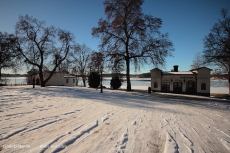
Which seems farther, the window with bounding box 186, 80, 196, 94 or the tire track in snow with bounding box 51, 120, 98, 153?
the window with bounding box 186, 80, 196, 94

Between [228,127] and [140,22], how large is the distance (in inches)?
613

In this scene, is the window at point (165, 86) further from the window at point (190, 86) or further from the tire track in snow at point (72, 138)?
the tire track in snow at point (72, 138)

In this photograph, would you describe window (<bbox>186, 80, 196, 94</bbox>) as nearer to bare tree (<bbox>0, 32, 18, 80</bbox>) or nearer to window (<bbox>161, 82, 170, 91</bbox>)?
window (<bbox>161, 82, 170, 91</bbox>)

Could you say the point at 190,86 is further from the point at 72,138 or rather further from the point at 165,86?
the point at 72,138

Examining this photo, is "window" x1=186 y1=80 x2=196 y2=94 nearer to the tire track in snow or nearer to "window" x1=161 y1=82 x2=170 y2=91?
"window" x1=161 y1=82 x2=170 y2=91

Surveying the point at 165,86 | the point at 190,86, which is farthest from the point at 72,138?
the point at 190,86

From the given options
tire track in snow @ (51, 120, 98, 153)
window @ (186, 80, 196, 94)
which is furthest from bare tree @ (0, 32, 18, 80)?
window @ (186, 80, 196, 94)

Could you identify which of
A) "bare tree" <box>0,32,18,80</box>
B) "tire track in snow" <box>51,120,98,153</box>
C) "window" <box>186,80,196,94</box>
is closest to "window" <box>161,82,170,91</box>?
"window" <box>186,80,196,94</box>

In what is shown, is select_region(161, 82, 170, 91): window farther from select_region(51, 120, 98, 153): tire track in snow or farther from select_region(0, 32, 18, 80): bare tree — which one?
select_region(0, 32, 18, 80): bare tree

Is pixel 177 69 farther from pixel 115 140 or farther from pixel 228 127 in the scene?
pixel 115 140

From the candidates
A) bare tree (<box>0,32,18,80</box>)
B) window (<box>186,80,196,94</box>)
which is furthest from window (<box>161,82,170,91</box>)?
bare tree (<box>0,32,18,80</box>)

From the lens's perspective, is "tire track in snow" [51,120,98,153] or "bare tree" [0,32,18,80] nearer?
"tire track in snow" [51,120,98,153]

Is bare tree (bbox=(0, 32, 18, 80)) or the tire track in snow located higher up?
bare tree (bbox=(0, 32, 18, 80))

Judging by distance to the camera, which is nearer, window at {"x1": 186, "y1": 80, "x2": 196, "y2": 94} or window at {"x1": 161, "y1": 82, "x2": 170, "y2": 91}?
window at {"x1": 186, "y1": 80, "x2": 196, "y2": 94}
